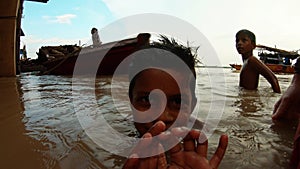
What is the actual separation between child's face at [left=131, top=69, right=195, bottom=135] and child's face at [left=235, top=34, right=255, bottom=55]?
3080 mm

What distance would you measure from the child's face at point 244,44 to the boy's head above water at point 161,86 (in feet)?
9.54

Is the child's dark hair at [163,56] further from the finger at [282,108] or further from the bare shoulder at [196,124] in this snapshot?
the finger at [282,108]

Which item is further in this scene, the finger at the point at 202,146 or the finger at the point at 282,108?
the finger at the point at 282,108

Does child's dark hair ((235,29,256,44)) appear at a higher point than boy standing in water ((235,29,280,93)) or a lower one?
higher

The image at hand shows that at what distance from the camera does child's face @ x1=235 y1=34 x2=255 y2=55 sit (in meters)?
4.31

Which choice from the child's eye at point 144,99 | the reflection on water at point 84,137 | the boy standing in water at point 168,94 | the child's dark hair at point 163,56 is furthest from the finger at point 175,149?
the child's dark hair at point 163,56

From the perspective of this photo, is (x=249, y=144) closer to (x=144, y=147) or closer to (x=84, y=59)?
(x=144, y=147)

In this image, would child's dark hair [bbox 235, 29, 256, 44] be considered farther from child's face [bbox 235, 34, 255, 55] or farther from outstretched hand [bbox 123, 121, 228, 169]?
outstretched hand [bbox 123, 121, 228, 169]

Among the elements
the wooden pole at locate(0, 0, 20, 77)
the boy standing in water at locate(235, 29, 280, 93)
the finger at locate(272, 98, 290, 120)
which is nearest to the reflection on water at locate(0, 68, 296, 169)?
the finger at locate(272, 98, 290, 120)

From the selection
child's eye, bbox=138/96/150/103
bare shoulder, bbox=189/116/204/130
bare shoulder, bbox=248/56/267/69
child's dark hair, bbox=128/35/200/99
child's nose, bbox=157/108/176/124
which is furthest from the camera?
bare shoulder, bbox=248/56/267/69

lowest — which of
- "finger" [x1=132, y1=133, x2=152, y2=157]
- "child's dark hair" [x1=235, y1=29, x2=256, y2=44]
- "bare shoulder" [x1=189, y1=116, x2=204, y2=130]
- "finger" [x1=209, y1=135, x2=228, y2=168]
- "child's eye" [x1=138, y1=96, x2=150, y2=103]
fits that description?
"bare shoulder" [x1=189, y1=116, x2=204, y2=130]

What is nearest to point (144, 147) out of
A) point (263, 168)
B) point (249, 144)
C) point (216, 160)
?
point (216, 160)

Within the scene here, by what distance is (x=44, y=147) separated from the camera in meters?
1.31

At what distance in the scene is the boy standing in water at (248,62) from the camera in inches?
163
